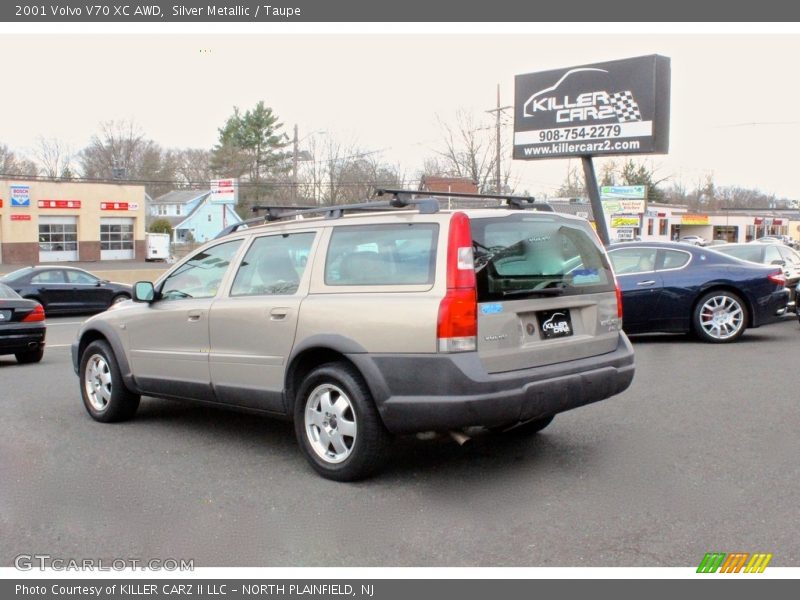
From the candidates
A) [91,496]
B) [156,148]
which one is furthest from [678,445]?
[156,148]

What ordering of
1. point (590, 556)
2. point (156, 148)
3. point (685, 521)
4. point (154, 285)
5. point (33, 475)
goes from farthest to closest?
1. point (156, 148)
2. point (154, 285)
3. point (33, 475)
4. point (685, 521)
5. point (590, 556)

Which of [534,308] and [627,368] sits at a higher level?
[534,308]

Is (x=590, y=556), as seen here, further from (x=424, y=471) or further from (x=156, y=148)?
(x=156, y=148)

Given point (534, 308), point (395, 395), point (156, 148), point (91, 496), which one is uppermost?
point (156, 148)

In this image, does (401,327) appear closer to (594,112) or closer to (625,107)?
(625,107)

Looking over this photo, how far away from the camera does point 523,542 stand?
4133 millimetres

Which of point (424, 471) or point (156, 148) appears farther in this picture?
point (156, 148)

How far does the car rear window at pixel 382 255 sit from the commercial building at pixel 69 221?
4723 cm

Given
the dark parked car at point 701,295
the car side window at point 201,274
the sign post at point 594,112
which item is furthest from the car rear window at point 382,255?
the sign post at point 594,112

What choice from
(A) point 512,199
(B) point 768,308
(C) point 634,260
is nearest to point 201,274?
(A) point 512,199

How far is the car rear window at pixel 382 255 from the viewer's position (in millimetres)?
4871

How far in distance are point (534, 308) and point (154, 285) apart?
3483 mm

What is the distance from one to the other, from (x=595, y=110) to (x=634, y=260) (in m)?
11.1

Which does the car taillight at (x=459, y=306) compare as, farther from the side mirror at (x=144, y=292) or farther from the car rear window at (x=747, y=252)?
the car rear window at (x=747, y=252)
